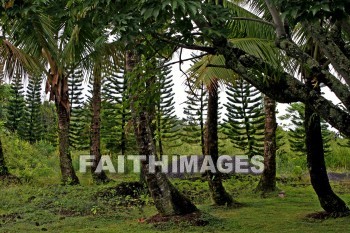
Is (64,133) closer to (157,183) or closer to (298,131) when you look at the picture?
(157,183)

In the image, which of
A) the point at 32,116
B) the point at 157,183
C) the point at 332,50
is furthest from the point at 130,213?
the point at 32,116

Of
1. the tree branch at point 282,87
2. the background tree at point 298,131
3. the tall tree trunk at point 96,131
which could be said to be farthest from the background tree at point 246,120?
the tree branch at point 282,87

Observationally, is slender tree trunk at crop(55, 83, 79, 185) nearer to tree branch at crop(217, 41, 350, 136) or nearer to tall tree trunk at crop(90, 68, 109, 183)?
tall tree trunk at crop(90, 68, 109, 183)

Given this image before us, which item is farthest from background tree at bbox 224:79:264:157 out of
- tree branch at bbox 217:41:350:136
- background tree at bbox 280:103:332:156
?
tree branch at bbox 217:41:350:136

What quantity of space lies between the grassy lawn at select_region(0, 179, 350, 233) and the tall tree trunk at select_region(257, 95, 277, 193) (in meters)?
0.32

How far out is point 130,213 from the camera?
716 cm

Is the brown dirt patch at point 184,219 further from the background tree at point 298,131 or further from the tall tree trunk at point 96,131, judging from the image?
the background tree at point 298,131

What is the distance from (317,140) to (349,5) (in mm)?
3852

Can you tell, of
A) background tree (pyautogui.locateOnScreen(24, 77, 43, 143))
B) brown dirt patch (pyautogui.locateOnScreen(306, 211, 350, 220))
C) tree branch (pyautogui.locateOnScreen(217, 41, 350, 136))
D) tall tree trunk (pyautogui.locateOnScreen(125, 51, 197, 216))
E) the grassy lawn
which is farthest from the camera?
background tree (pyautogui.locateOnScreen(24, 77, 43, 143))

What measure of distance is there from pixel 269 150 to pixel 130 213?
2.88m

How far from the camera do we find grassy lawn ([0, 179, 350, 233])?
18.7 ft

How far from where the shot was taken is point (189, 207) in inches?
245

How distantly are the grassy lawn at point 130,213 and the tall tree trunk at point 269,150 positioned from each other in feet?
1.06

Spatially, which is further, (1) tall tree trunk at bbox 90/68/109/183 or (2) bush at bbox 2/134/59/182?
(2) bush at bbox 2/134/59/182
